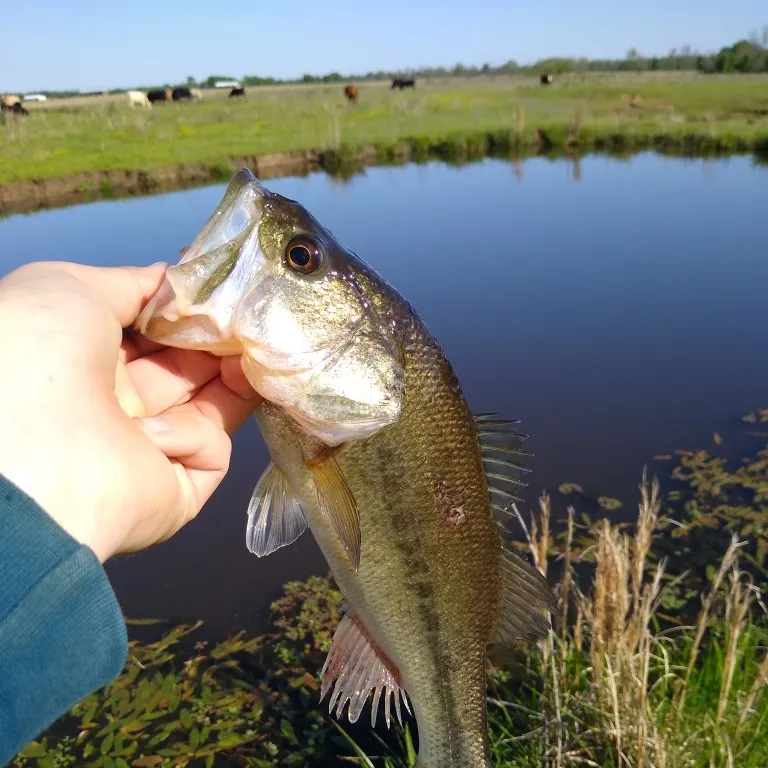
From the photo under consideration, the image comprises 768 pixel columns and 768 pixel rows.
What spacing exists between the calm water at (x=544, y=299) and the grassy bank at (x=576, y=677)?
540 mm

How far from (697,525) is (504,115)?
100 feet

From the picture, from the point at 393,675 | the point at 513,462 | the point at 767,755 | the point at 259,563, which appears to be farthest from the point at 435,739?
the point at 259,563

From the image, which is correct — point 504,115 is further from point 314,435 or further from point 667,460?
point 314,435

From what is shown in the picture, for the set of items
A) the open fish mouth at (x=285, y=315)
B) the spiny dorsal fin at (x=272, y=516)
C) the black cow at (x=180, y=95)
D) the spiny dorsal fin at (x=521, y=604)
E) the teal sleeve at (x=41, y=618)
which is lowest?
the spiny dorsal fin at (x=521, y=604)

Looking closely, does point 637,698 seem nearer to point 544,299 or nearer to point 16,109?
point 544,299

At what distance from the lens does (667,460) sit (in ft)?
22.5

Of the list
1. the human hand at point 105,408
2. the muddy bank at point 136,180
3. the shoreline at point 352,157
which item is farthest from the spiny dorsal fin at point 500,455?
the muddy bank at point 136,180

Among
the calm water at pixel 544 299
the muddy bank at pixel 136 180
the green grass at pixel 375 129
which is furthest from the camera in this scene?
the green grass at pixel 375 129

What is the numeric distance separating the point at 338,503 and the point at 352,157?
2464 centimetres

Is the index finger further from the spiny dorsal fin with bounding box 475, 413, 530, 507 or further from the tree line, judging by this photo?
the tree line

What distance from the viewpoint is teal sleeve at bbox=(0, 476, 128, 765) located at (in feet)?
4.41

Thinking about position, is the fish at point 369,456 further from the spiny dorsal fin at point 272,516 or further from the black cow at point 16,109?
the black cow at point 16,109

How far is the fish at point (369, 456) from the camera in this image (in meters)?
1.79

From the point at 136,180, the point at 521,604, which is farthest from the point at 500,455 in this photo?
the point at 136,180
